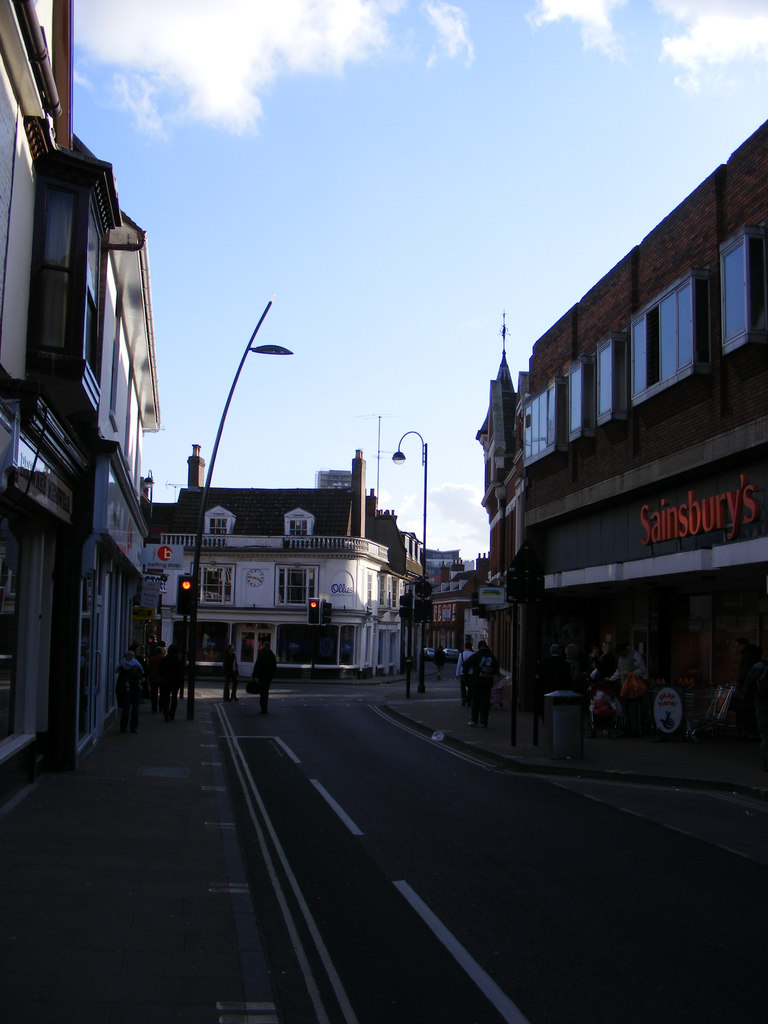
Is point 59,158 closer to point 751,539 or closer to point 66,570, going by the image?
point 66,570

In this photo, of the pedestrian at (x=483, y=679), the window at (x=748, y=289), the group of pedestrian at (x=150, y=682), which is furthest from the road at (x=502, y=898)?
the window at (x=748, y=289)

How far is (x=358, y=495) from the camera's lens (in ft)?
202

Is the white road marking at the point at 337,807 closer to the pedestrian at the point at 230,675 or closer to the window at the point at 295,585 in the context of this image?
the pedestrian at the point at 230,675

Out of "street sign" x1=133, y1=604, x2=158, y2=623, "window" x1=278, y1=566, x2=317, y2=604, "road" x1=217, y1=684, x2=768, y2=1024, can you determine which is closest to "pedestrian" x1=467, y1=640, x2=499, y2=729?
"road" x1=217, y1=684, x2=768, y2=1024

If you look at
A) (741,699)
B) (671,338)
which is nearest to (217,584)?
(671,338)

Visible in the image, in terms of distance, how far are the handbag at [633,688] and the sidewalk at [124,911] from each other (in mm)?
10064

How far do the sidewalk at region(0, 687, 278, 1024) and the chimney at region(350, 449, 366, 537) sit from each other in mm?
48412

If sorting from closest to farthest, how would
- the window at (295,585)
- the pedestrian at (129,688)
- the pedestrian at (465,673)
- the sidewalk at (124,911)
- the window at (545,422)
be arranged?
the sidewalk at (124,911) → the pedestrian at (129,688) → the window at (545,422) → the pedestrian at (465,673) → the window at (295,585)

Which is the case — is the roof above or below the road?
above

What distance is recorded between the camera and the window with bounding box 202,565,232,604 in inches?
2277

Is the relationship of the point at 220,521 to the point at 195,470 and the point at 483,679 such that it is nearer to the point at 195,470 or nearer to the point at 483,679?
the point at 195,470

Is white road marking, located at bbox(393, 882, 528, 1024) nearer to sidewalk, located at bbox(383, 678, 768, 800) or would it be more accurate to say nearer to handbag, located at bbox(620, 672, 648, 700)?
sidewalk, located at bbox(383, 678, 768, 800)

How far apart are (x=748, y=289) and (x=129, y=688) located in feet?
41.9

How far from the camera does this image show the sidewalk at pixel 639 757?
14.0m
